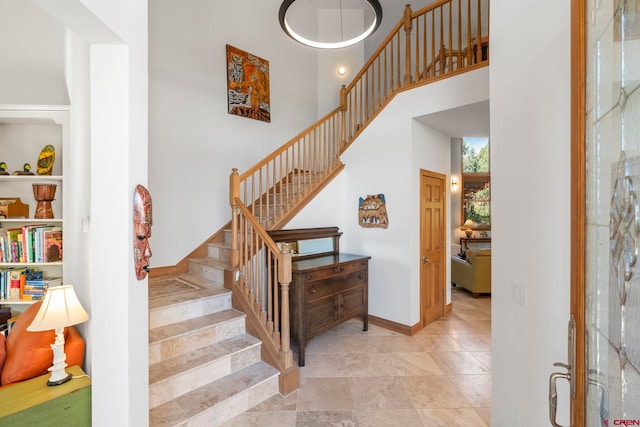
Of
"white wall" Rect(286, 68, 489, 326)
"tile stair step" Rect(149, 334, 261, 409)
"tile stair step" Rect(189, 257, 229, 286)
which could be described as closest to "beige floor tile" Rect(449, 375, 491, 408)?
"white wall" Rect(286, 68, 489, 326)

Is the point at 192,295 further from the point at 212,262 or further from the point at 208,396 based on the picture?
the point at 208,396

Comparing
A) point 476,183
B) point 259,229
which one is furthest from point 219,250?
point 476,183

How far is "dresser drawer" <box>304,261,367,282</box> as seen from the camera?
10.1ft

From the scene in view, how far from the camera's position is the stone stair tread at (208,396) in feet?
6.41

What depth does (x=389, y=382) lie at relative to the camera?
261 cm

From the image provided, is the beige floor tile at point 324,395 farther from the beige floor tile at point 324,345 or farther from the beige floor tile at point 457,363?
the beige floor tile at point 457,363

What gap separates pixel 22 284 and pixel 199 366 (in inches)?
67.4

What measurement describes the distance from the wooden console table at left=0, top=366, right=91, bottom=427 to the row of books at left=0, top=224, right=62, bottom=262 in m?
1.14

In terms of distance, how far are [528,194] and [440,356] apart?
7.76 feet

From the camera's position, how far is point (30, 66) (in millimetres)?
2707

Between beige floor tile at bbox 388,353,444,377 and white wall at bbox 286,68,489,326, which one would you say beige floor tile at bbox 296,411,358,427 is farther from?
white wall at bbox 286,68,489,326

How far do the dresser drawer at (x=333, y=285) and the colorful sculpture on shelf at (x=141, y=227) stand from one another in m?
1.72

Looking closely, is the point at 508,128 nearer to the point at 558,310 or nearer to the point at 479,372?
the point at 558,310

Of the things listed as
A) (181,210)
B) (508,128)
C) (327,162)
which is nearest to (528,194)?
(508,128)
